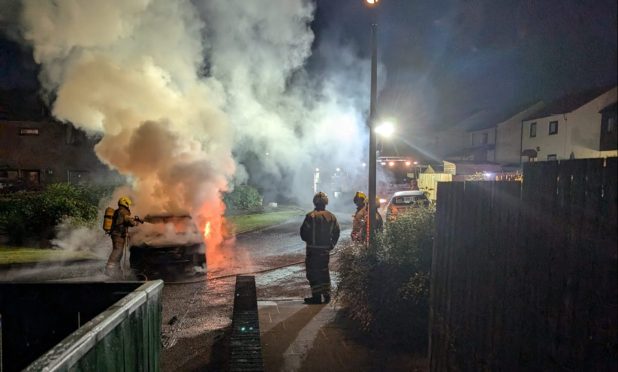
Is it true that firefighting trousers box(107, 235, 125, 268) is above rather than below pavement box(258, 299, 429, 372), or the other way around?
above

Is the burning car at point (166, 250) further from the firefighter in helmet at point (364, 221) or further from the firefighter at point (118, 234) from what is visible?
the firefighter in helmet at point (364, 221)

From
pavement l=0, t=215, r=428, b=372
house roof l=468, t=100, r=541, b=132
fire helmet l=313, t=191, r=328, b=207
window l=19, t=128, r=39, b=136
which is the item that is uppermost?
house roof l=468, t=100, r=541, b=132

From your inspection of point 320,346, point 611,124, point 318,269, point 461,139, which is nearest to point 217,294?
point 318,269

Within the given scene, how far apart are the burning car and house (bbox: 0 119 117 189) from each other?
19.0 meters

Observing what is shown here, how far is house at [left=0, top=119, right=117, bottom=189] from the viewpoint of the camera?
27.1 meters

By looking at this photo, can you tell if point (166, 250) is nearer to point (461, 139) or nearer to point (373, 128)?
point (373, 128)

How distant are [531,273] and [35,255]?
1354cm

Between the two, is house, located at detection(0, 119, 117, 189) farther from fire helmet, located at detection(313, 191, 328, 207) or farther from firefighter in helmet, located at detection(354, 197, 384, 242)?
fire helmet, located at detection(313, 191, 328, 207)

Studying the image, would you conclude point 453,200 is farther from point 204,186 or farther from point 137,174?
point 137,174

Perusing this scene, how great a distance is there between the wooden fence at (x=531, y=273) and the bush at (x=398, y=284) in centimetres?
113

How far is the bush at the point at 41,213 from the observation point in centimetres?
1461

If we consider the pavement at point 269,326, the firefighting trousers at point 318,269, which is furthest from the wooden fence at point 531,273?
the firefighting trousers at point 318,269

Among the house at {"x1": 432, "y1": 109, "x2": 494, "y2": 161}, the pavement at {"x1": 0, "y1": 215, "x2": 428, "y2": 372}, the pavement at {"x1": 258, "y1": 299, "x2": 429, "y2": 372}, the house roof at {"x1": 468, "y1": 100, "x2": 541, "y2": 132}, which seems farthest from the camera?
the house at {"x1": 432, "y1": 109, "x2": 494, "y2": 161}

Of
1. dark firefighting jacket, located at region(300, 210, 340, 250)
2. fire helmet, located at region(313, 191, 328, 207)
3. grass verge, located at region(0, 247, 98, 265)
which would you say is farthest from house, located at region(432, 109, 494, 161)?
dark firefighting jacket, located at region(300, 210, 340, 250)
